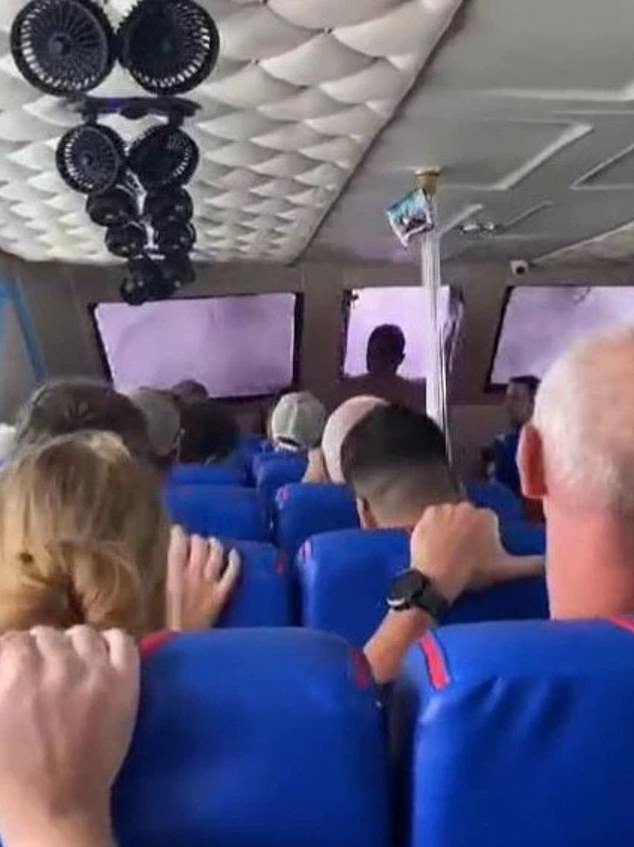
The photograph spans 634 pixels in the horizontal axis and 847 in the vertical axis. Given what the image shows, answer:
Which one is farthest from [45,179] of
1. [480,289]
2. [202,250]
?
[480,289]

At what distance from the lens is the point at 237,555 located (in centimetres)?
299

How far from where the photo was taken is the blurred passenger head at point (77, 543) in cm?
171

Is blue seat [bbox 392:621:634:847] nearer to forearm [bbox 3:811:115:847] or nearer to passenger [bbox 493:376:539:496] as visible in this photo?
forearm [bbox 3:811:115:847]

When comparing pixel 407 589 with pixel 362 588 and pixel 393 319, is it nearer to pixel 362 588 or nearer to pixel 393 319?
pixel 362 588

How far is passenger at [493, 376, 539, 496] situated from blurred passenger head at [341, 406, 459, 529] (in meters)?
5.66

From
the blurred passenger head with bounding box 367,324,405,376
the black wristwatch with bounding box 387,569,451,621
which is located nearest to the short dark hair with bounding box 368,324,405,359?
the blurred passenger head with bounding box 367,324,405,376

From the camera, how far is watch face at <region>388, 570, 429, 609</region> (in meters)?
2.53

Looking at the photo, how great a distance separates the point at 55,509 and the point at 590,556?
2.43 ft

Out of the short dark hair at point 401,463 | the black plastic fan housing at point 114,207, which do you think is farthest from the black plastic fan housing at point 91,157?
the short dark hair at point 401,463

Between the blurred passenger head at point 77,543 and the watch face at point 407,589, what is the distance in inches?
30.2

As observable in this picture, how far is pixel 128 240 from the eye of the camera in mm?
7359

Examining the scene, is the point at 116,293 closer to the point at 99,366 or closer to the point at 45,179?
the point at 99,366

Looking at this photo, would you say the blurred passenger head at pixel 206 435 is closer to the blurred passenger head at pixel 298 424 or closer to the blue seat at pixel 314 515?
the blurred passenger head at pixel 298 424

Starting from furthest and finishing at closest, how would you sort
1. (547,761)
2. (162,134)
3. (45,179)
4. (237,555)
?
(45,179) → (162,134) → (237,555) → (547,761)
